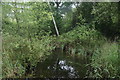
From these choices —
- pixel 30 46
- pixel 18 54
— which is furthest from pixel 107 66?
pixel 18 54

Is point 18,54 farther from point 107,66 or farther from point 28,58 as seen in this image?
point 107,66

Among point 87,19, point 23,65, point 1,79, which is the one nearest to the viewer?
point 1,79

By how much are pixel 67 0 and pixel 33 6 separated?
Answer: 1033 centimetres

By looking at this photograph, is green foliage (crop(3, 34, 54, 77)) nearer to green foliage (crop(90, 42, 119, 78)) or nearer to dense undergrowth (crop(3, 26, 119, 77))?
dense undergrowth (crop(3, 26, 119, 77))

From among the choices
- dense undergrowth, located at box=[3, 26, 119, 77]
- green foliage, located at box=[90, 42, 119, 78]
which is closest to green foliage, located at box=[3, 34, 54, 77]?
dense undergrowth, located at box=[3, 26, 119, 77]

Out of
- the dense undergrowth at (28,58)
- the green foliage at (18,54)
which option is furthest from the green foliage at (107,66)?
the green foliage at (18,54)

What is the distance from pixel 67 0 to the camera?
45.3 feet

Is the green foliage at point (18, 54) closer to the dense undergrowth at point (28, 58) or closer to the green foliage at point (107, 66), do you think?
the dense undergrowth at point (28, 58)

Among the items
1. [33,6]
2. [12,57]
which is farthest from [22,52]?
[33,6]

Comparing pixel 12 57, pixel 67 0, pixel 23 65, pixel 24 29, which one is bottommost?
pixel 23 65

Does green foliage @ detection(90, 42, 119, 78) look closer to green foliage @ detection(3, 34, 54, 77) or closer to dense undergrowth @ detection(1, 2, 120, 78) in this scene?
dense undergrowth @ detection(1, 2, 120, 78)

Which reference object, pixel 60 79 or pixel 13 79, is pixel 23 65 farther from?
pixel 60 79

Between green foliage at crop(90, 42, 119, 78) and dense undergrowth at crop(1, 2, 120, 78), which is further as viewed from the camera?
dense undergrowth at crop(1, 2, 120, 78)

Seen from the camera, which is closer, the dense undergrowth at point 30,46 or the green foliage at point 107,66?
the green foliage at point 107,66
